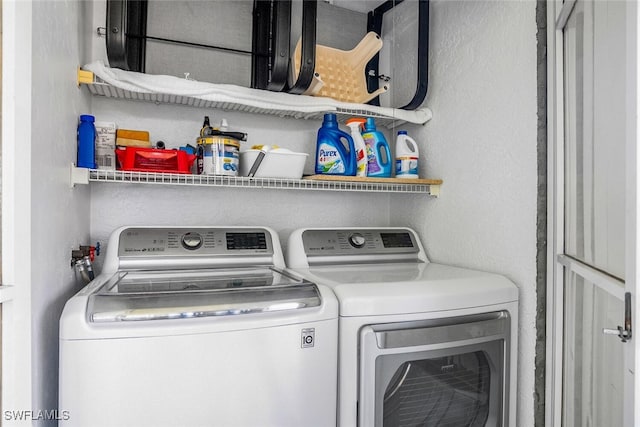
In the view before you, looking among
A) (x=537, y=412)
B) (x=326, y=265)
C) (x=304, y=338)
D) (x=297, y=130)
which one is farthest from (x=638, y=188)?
(x=297, y=130)

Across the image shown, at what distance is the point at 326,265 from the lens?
1.80 meters

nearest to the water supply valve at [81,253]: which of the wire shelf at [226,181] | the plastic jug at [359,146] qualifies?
the wire shelf at [226,181]

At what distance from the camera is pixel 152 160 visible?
5.14 ft

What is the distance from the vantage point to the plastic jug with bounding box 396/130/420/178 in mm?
1938

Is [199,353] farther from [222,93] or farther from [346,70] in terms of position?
[346,70]

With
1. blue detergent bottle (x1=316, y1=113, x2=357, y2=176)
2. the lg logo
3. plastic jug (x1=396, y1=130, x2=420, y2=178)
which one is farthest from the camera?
plastic jug (x1=396, y1=130, x2=420, y2=178)

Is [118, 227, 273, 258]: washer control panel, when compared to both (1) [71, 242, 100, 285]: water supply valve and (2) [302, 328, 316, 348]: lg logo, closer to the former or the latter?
(1) [71, 242, 100, 285]: water supply valve

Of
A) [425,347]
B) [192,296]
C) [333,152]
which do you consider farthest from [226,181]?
[425,347]

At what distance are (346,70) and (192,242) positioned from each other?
117 centimetres

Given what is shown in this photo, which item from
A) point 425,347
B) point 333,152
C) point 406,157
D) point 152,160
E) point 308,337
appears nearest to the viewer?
point 308,337

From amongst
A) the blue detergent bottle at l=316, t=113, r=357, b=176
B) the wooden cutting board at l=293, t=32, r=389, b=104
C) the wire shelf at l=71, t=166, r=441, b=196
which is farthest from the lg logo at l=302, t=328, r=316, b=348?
the wooden cutting board at l=293, t=32, r=389, b=104

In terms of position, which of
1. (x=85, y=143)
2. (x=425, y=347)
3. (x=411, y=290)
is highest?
(x=85, y=143)

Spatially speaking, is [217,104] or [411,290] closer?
[411,290]

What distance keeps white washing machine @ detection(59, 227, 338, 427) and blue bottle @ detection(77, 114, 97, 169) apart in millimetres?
458
